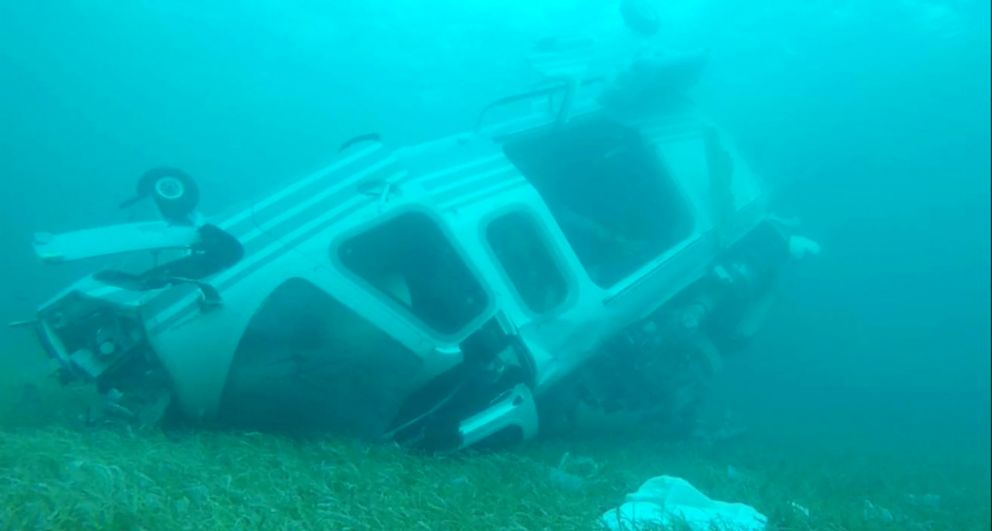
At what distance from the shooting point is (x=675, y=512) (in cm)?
445

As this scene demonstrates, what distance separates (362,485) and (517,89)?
44.7 ft

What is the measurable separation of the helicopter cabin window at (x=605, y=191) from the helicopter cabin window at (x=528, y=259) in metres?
1.48

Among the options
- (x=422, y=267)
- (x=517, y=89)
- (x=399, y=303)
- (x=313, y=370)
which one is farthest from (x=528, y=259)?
(x=517, y=89)

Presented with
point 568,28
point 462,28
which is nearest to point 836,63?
point 568,28

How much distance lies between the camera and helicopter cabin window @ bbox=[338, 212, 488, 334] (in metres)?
5.55

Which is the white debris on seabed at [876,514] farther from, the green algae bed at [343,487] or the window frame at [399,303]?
the window frame at [399,303]

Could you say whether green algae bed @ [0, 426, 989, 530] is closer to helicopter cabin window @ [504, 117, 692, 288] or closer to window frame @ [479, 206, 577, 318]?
window frame @ [479, 206, 577, 318]

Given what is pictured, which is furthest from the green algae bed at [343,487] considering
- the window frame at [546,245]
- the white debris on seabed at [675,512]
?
the window frame at [546,245]

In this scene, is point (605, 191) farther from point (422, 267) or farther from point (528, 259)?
point (422, 267)

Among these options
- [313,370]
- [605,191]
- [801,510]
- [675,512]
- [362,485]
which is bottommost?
[801,510]

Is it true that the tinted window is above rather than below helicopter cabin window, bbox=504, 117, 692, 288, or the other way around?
above

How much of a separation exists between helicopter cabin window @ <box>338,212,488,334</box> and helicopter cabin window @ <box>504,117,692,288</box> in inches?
85.3

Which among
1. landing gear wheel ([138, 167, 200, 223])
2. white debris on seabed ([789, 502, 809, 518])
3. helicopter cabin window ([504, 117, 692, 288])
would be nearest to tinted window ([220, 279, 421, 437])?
landing gear wheel ([138, 167, 200, 223])

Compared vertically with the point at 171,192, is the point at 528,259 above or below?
below
